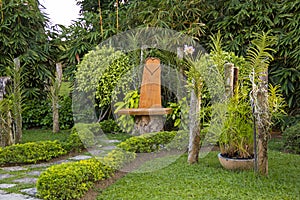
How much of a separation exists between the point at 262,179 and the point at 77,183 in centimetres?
176

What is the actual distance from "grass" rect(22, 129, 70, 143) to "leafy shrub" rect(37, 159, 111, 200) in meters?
2.64

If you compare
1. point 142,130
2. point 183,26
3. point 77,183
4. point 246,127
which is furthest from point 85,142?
point 183,26

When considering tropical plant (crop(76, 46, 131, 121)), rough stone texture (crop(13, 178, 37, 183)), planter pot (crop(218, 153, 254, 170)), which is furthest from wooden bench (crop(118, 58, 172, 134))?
rough stone texture (crop(13, 178, 37, 183))

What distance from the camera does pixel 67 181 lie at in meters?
2.84

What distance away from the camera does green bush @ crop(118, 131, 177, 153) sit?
4422 mm

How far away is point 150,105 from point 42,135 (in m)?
2.16

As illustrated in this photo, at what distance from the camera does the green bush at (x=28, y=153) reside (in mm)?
4199

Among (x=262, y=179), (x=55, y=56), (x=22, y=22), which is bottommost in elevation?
(x=262, y=179)

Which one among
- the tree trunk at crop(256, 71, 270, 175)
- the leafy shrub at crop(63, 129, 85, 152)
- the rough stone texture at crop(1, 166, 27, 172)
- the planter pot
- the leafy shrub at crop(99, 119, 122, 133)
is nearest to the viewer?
the tree trunk at crop(256, 71, 270, 175)

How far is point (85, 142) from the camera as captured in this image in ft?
16.6

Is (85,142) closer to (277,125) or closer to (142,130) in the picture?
(142,130)

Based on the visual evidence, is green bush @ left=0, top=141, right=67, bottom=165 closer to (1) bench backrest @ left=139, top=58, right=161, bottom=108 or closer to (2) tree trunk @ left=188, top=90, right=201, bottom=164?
(2) tree trunk @ left=188, top=90, right=201, bottom=164

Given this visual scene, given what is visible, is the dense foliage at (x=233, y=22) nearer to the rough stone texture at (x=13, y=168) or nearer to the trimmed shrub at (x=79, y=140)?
the trimmed shrub at (x=79, y=140)

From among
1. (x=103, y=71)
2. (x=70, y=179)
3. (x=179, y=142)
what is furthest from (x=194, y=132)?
(x=103, y=71)
